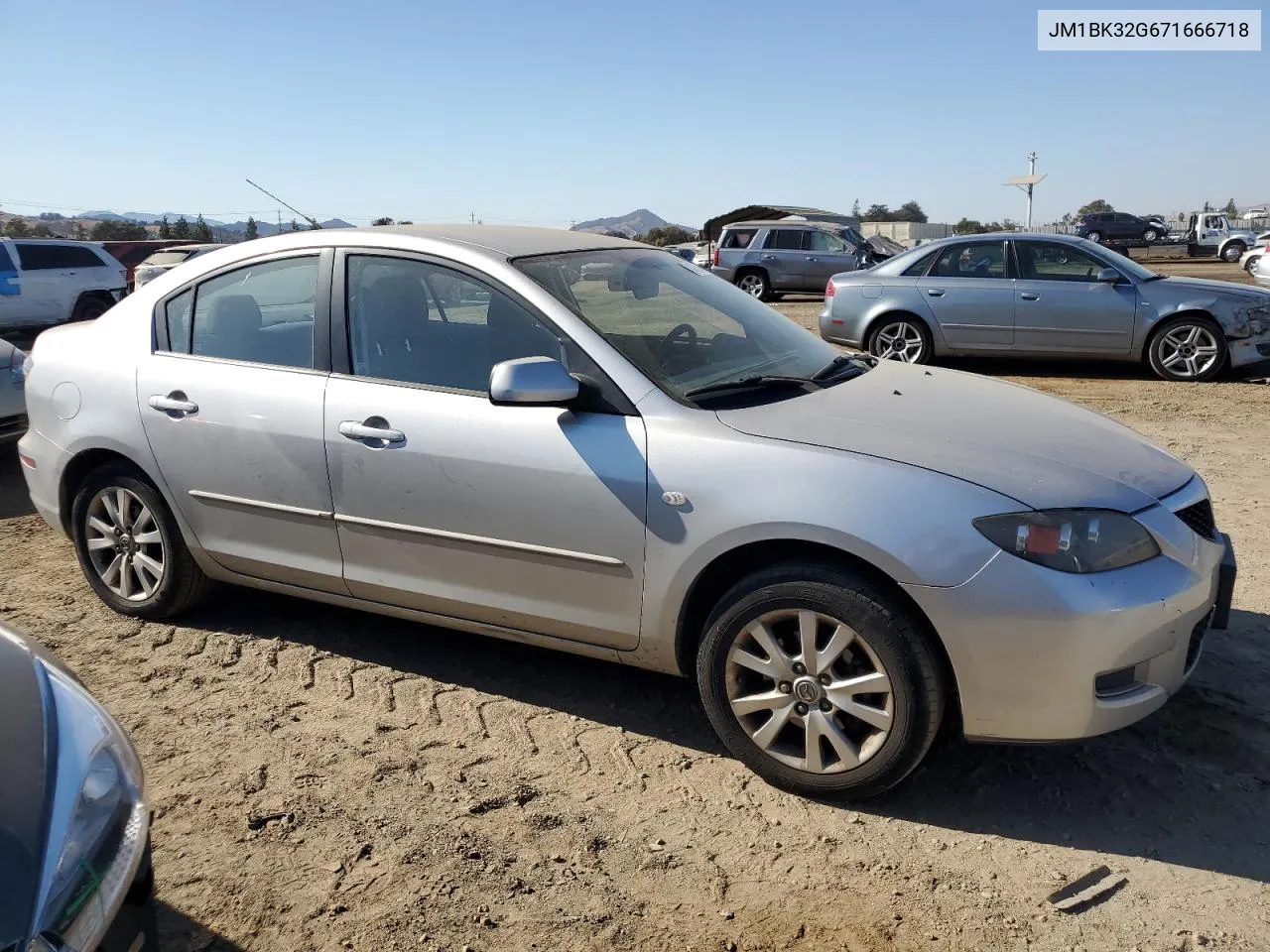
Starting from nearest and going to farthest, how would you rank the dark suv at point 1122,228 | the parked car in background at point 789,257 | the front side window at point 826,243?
the parked car in background at point 789,257
the front side window at point 826,243
the dark suv at point 1122,228

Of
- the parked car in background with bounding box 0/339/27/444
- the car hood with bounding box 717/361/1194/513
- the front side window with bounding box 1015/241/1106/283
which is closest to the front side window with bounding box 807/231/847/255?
the front side window with bounding box 1015/241/1106/283

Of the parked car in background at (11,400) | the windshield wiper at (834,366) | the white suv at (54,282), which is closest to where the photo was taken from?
the windshield wiper at (834,366)

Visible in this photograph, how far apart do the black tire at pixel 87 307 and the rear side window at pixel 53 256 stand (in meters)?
0.62

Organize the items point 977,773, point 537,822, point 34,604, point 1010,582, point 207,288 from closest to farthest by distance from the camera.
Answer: point 1010,582 < point 537,822 < point 977,773 < point 207,288 < point 34,604

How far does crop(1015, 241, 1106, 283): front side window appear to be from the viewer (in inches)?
410

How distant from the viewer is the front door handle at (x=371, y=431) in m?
3.60

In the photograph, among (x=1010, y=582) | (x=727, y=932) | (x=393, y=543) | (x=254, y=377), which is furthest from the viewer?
(x=254, y=377)

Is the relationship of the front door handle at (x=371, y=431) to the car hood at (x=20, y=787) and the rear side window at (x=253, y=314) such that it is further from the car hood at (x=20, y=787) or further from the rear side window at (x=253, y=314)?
the car hood at (x=20, y=787)

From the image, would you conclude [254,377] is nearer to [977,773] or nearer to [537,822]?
[537,822]

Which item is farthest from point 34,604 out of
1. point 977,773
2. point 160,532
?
point 977,773

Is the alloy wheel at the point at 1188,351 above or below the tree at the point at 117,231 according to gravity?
below

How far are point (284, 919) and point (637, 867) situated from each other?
941 mm

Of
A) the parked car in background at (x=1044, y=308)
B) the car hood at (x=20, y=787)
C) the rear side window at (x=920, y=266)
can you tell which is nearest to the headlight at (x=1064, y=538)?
the car hood at (x=20, y=787)

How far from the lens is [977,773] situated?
131 inches
